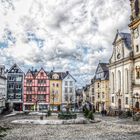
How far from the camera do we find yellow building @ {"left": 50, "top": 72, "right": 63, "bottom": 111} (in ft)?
315

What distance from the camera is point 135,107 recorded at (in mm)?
56406

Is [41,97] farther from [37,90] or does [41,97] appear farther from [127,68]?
[127,68]

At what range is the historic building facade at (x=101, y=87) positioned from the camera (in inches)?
3401

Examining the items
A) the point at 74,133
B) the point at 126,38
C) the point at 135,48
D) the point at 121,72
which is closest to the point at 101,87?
the point at 121,72

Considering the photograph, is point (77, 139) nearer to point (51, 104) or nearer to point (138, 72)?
point (138, 72)

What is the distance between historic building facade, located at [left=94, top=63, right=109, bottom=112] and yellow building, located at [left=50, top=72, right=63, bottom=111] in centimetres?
1210

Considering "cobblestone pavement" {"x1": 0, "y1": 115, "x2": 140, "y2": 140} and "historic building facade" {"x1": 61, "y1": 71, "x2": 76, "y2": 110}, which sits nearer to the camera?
"cobblestone pavement" {"x1": 0, "y1": 115, "x2": 140, "y2": 140}

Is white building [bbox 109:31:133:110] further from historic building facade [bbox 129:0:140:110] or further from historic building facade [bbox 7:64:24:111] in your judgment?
historic building facade [bbox 7:64:24:111]

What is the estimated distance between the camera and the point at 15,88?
94375mm

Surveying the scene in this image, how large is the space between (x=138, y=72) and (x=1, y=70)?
4132 centimetres

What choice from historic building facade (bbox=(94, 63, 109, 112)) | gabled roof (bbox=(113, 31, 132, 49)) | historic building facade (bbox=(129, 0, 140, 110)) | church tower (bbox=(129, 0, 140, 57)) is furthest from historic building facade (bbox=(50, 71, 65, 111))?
church tower (bbox=(129, 0, 140, 57))

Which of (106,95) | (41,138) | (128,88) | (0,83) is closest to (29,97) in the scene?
(0,83)

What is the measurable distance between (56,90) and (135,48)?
43997 mm

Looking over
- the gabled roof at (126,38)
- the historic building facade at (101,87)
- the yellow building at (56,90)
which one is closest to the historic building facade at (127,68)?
the gabled roof at (126,38)
